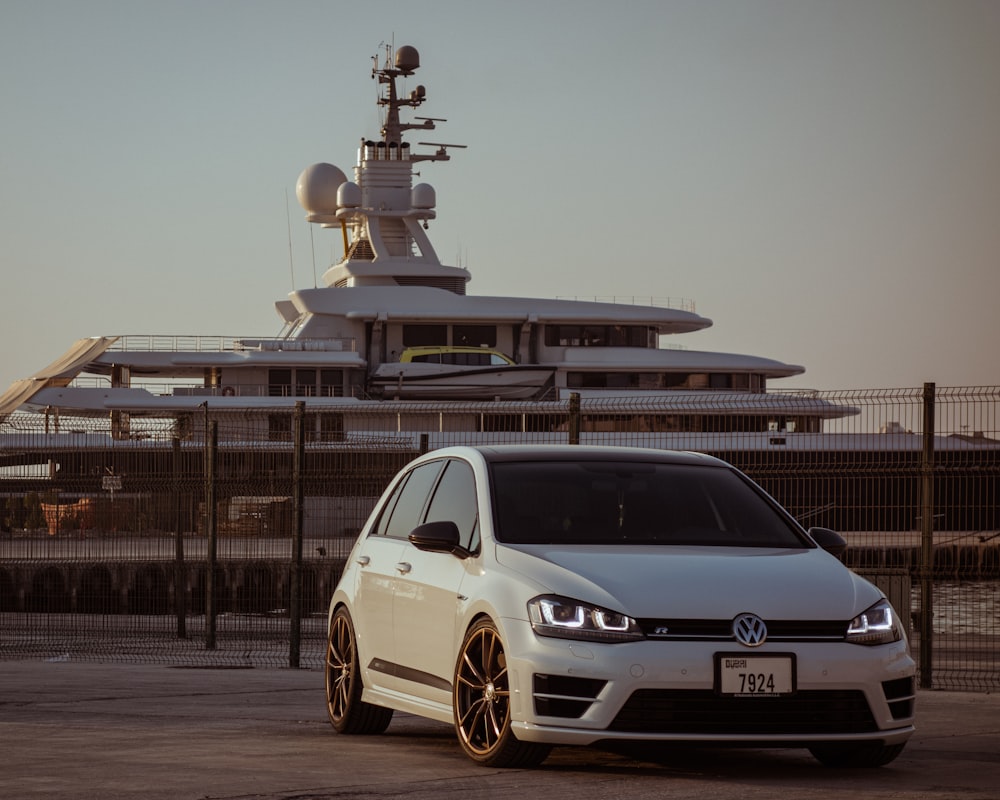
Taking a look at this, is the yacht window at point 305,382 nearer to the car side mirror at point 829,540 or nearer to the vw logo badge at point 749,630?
the car side mirror at point 829,540

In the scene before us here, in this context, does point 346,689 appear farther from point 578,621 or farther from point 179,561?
point 179,561

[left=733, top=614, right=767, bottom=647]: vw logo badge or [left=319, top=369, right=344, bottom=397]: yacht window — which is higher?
[left=733, top=614, right=767, bottom=647]: vw logo badge

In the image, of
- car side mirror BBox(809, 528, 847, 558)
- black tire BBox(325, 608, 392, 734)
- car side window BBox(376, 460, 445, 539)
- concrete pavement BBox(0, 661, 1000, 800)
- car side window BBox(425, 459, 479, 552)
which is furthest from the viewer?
black tire BBox(325, 608, 392, 734)

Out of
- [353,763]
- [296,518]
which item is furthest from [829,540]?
[296,518]

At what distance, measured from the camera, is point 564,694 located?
673 cm

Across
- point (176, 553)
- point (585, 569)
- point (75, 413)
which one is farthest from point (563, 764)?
point (75, 413)

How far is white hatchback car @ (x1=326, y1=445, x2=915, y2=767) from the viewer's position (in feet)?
21.9

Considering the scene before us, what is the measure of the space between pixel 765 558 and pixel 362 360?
46.1 metres

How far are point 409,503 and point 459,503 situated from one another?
70 cm

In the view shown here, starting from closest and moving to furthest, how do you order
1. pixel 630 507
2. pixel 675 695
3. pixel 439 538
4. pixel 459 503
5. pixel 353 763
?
1. pixel 675 695
2. pixel 353 763
3. pixel 439 538
4. pixel 630 507
5. pixel 459 503

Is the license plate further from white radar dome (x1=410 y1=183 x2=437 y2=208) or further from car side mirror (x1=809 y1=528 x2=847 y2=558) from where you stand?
white radar dome (x1=410 y1=183 x2=437 y2=208)

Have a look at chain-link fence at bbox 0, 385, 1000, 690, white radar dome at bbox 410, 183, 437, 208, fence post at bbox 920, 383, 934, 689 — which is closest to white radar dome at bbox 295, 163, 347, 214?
white radar dome at bbox 410, 183, 437, 208

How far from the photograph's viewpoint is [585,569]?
7.04 metres

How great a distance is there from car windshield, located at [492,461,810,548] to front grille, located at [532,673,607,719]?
93cm
